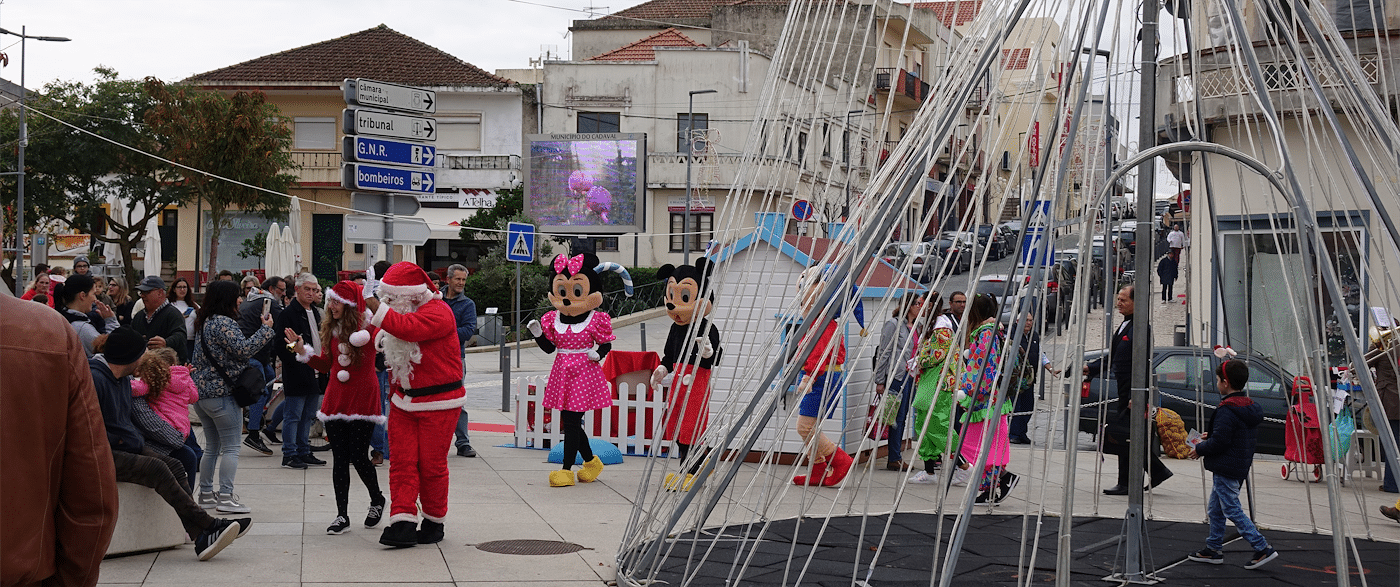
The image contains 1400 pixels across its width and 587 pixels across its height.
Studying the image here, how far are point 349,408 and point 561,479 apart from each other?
2094 millimetres

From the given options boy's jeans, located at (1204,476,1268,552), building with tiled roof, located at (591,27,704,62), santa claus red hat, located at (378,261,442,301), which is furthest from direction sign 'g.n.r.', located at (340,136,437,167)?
building with tiled roof, located at (591,27,704,62)

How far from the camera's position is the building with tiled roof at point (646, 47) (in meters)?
37.8

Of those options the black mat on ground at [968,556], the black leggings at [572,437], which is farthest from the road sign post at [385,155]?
the black mat on ground at [968,556]

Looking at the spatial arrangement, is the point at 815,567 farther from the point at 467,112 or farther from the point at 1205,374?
the point at 467,112

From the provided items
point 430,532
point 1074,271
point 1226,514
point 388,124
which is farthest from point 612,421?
point 1226,514

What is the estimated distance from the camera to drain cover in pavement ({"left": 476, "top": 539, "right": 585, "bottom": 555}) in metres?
6.05

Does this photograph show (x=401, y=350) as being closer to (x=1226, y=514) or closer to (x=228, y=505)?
(x=228, y=505)

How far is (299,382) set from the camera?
859 centimetres

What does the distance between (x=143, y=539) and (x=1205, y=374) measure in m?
9.12

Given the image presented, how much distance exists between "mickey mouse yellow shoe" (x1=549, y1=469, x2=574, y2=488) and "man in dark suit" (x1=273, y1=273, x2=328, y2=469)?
6.12ft

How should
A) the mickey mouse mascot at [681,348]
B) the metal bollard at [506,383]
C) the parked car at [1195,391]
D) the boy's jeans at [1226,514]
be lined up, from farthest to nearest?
the metal bollard at [506,383] < the parked car at [1195,391] < the mickey mouse mascot at [681,348] < the boy's jeans at [1226,514]

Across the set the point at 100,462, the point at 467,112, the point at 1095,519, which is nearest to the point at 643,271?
the point at 467,112

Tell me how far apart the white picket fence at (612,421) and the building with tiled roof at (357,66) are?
2911 cm

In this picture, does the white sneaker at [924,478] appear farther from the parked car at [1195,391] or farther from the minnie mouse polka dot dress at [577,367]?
the parked car at [1195,391]
